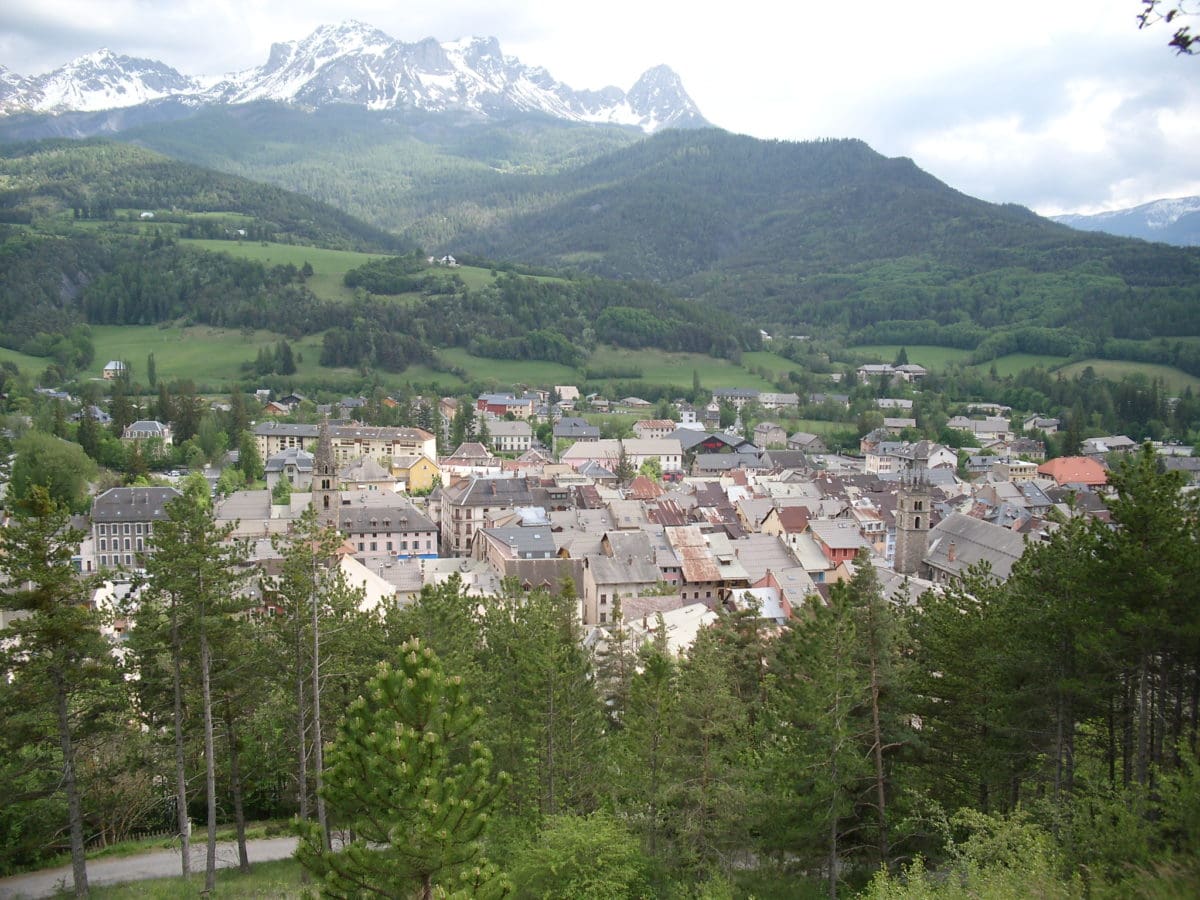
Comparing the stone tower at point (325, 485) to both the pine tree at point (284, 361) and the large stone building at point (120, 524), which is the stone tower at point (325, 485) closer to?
the large stone building at point (120, 524)

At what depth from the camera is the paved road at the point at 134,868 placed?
21312mm

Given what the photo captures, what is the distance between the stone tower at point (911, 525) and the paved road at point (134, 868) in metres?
46.2

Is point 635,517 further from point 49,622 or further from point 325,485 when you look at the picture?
point 49,622

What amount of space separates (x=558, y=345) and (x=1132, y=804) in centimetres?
16943

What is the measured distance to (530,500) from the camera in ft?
253

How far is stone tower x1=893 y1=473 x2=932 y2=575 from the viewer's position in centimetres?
5944

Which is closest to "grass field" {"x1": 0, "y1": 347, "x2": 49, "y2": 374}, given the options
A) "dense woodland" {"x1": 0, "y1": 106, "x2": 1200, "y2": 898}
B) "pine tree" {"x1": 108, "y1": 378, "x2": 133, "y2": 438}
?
"pine tree" {"x1": 108, "y1": 378, "x2": 133, "y2": 438}

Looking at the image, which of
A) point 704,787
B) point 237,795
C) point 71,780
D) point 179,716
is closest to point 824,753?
point 704,787

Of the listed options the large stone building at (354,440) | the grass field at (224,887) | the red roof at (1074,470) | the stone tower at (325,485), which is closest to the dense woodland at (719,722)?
the grass field at (224,887)

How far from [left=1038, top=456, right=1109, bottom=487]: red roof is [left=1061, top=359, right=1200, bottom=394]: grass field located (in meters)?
66.7

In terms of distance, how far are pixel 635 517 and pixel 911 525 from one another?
72.8 ft

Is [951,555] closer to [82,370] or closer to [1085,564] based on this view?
[1085,564]

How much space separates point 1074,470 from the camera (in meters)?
104

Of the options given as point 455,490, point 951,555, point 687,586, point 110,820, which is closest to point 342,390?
point 455,490
